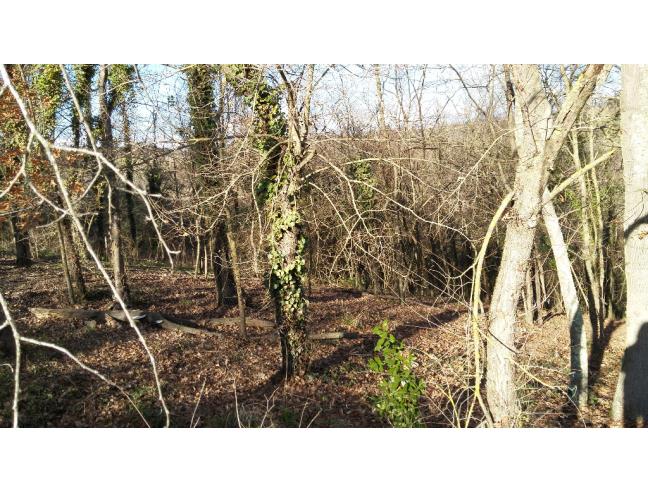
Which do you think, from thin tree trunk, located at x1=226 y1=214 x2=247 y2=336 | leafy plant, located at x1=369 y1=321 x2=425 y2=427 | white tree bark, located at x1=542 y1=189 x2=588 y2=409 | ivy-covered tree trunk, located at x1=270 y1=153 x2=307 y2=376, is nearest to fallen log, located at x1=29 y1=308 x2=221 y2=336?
thin tree trunk, located at x1=226 y1=214 x2=247 y2=336

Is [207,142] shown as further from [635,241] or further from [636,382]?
[636,382]

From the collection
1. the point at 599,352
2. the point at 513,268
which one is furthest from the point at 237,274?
the point at 599,352

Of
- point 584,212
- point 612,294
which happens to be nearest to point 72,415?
point 584,212

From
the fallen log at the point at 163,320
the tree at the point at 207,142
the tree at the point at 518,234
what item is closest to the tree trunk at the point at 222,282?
the tree at the point at 207,142

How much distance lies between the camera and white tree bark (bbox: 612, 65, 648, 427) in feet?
10.9

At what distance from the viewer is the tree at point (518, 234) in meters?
2.14

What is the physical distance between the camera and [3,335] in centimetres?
389

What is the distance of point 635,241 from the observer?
3422 millimetres

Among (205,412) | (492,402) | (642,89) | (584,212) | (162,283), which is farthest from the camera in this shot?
(162,283)

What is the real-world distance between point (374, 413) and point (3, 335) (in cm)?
289

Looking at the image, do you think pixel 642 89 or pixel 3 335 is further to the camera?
pixel 3 335

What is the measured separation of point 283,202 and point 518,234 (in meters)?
2.20

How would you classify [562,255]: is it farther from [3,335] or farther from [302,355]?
[3,335]

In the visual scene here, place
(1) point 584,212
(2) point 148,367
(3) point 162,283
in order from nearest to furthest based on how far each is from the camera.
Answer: (2) point 148,367
(1) point 584,212
(3) point 162,283
